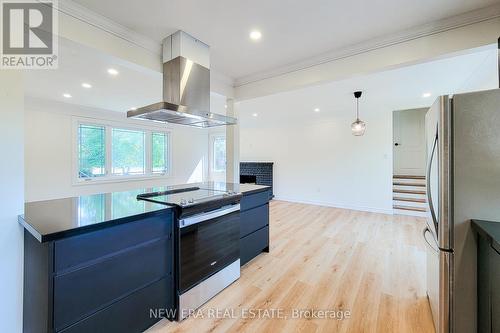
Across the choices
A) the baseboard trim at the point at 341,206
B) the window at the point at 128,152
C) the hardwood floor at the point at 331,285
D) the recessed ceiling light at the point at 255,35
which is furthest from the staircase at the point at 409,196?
the window at the point at 128,152

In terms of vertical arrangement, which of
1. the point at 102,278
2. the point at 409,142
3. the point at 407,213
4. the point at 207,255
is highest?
the point at 409,142

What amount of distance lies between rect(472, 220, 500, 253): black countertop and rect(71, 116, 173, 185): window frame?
626 centimetres

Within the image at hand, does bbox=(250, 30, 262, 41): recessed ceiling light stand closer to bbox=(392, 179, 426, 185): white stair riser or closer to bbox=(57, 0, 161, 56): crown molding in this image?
bbox=(57, 0, 161, 56): crown molding

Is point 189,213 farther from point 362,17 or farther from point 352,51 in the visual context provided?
point 352,51

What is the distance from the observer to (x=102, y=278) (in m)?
1.34

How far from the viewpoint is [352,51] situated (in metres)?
2.51

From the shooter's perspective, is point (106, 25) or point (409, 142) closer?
point (106, 25)

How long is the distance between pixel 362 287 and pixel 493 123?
1780 millimetres

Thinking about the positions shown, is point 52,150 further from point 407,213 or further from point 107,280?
point 407,213

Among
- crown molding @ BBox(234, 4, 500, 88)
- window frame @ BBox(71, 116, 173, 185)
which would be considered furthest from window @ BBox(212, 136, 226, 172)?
crown molding @ BBox(234, 4, 500, 88)

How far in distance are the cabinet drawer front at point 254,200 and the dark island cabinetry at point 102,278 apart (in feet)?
3.23

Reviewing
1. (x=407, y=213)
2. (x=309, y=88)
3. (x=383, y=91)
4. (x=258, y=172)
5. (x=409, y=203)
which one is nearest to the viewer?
(x=309, y=88)

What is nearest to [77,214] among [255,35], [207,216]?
[207,216]

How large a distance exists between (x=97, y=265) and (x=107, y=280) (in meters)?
0.13
